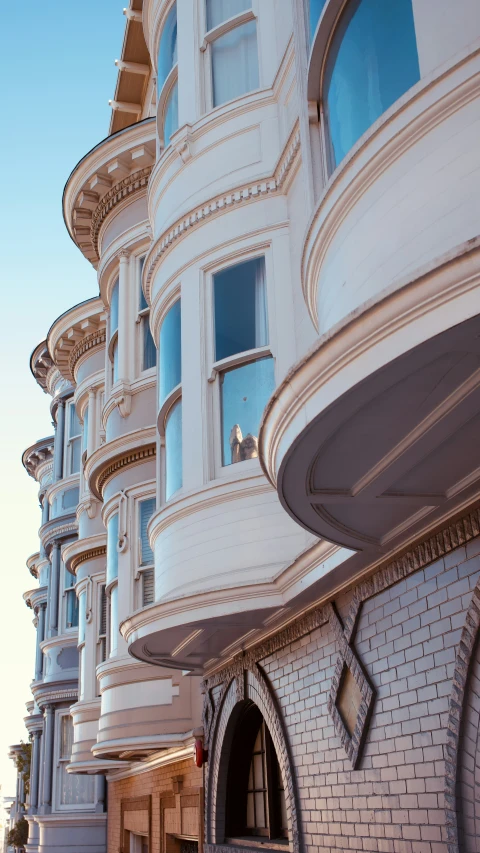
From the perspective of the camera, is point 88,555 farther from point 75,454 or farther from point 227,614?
A: point 227,614

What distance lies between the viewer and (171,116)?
11195 millimetres

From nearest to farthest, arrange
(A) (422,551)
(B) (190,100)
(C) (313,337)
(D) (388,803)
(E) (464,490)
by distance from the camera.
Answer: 1. (E) (464,490)
2. (A) (422,551)
3. (D) (388,803)
4. (C) (313,337)
5. (B) (190,100)

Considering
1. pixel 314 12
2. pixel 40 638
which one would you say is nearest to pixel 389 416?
pixel 314 12

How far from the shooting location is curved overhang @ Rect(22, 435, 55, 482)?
3497cm

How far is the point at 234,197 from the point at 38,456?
27329 millimetres

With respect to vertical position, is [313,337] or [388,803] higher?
[313,337]

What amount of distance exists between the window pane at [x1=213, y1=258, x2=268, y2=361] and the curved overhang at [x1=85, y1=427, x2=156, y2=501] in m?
4.50

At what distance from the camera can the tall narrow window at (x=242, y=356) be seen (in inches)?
344

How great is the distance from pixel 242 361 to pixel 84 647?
425 inches

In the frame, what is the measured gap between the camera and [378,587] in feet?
21.8

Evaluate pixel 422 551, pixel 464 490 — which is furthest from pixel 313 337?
pixel 464 490

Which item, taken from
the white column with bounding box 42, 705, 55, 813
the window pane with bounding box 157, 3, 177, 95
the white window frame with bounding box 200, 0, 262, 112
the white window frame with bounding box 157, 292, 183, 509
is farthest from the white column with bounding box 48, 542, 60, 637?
the white window frame with bounding box 200, 0, 262, 112

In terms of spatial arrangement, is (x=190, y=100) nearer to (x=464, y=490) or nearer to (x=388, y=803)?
(x=464, y=490)

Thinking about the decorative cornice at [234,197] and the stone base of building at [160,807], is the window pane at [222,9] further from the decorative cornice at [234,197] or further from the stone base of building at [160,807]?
the stone base of building at [160,807]
